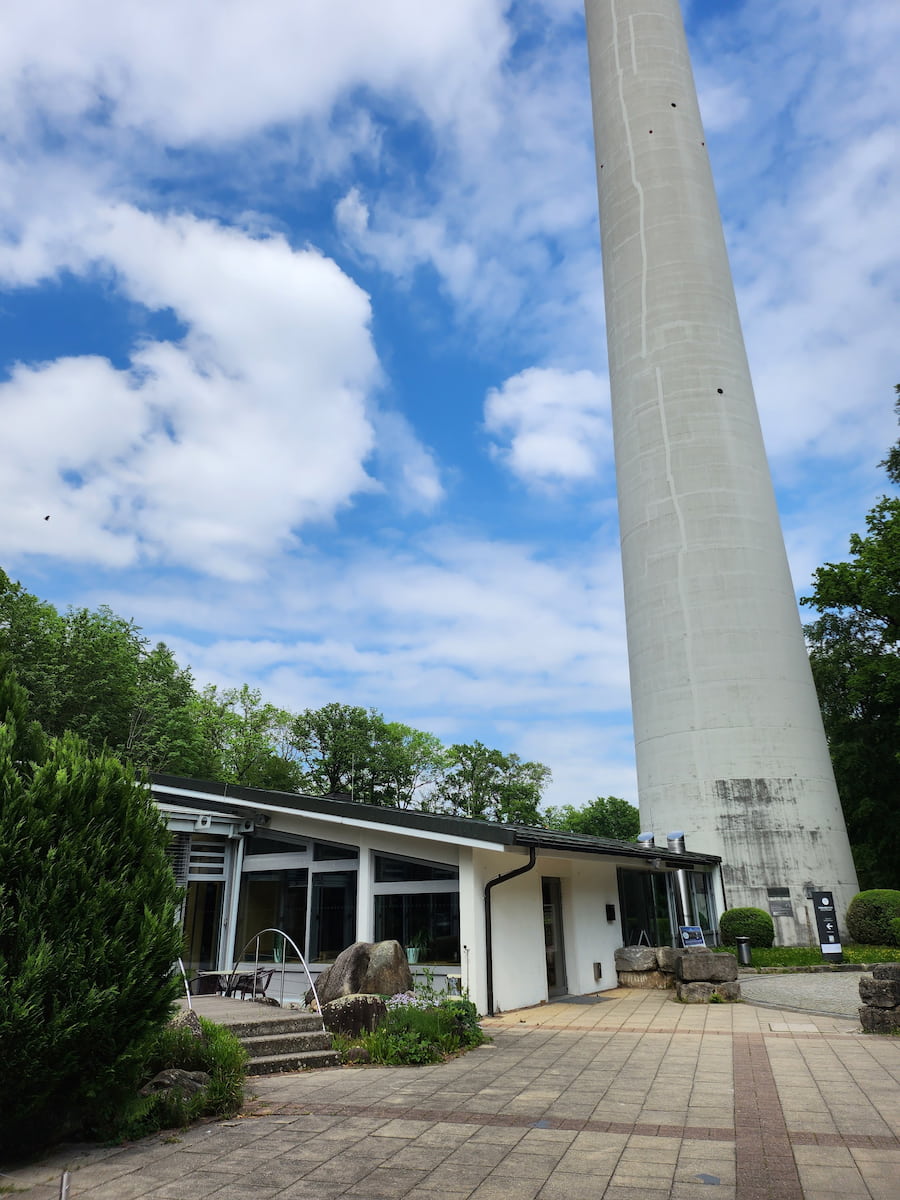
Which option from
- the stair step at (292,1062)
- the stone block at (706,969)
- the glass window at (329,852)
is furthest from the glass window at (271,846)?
the stone block at (706,969)

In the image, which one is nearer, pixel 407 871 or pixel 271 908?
pixel 407 871

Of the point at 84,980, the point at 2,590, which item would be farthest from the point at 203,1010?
the point at 2,590

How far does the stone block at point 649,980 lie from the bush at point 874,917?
7862 mm

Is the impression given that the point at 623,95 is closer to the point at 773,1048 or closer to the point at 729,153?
the point at 729,153

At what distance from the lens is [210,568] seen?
86.7ft

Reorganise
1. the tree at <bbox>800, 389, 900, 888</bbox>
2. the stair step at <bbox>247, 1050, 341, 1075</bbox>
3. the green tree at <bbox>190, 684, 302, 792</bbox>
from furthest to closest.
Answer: the green tree at <bbox>190, 684, 302, 792</bbox> → the tree at <bbox>800, 389, 900, 888</bbox> → the stair step at <bbox>247, 1050, 341, 1075</bbox>

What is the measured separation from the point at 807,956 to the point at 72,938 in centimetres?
1785

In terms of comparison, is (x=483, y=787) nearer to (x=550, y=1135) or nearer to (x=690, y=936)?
(x=690, y=936)

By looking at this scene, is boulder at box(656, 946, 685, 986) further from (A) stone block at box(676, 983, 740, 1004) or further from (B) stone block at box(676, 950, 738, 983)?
(A) stone block at box(676, 983, 740, 1004)

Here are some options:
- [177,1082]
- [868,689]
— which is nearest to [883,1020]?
[177,1082]

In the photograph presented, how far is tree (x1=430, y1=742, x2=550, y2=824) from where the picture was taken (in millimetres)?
52188

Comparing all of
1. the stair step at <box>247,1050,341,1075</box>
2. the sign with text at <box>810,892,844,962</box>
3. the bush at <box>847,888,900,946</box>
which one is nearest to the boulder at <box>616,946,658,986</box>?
the sign with text at <box>810,892,844,962</box>

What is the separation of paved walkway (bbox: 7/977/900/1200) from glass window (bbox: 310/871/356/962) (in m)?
4.94

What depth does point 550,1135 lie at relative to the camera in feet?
17.2
